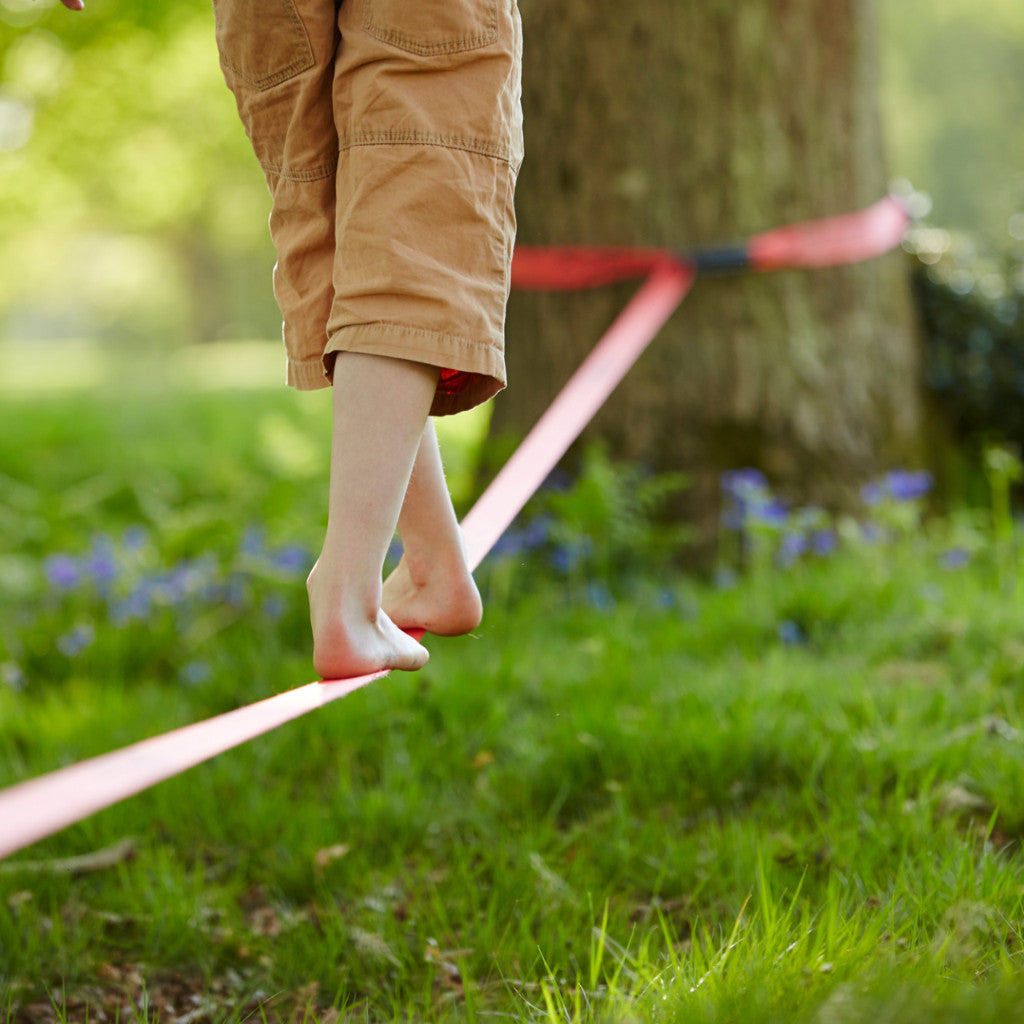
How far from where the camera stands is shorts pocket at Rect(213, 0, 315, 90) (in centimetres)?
A: 152

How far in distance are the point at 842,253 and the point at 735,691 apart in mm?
1828

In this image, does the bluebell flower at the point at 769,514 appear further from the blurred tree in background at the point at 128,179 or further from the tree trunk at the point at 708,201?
the blurred tree in background at the point at 128,179

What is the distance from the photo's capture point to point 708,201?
11.3 ft

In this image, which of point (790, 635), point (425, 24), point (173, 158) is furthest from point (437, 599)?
point (173, 158)

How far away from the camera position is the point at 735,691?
2.41 m

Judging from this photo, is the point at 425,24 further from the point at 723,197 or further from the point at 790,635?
the point at 723,197

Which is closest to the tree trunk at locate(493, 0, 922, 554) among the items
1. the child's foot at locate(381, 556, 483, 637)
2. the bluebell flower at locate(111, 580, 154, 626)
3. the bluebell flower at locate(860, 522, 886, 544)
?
the bluebell flower at locate(860, 522, 886, 544)

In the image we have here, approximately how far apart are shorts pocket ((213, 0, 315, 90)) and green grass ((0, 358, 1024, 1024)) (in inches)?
50.0

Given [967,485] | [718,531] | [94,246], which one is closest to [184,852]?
[718,531]

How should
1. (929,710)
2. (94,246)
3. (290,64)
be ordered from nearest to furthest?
(290,64), (929,710), (94,246)

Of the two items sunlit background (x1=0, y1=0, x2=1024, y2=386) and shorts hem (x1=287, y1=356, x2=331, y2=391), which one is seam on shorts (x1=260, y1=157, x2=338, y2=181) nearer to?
shorts hem (x1=287, y1=356, x2=331, y2=391)

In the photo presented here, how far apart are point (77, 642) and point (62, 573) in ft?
1.02

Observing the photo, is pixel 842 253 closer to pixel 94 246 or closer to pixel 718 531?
pixel 718 531

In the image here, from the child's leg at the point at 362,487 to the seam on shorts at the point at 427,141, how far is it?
289 mm
